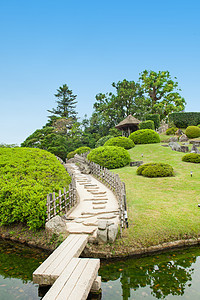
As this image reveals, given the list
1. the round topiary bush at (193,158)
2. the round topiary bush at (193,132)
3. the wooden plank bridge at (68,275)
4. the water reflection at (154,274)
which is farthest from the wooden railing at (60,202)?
the round topiary bush at (193,132)

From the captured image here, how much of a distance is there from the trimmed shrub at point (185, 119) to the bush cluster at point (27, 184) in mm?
30365

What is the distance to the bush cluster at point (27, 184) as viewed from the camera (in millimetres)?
7248

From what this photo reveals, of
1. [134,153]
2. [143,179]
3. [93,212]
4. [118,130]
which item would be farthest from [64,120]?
[93,212]

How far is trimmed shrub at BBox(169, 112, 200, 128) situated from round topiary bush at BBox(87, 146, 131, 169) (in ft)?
66.8

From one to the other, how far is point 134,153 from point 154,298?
1966 cm

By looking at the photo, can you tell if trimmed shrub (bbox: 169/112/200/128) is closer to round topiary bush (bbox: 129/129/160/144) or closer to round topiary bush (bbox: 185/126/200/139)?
round topiary bush (bbox: 185/126/200/139)

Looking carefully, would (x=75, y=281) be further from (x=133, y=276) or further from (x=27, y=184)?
(x=27, y=184)

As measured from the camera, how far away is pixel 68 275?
4359 mm

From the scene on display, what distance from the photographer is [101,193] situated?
11.7m

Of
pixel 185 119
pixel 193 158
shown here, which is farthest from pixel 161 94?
pixel 193 158

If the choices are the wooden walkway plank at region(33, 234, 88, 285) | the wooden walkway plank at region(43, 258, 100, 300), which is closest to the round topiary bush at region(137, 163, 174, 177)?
the wooden walkway plank at region(33, 234, 88, 285)

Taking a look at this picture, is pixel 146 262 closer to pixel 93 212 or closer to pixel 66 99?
pixel 93 212

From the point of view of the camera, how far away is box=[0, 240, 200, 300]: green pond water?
15.6 ft

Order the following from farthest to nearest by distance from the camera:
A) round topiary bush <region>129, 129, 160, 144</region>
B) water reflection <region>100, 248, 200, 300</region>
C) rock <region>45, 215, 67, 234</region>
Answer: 1. round topiary bush <region>129, 129, 160, 144</region>
2. rock <region>45, 215, 67, 234</region>
3. water reflection <region>100, 248, 200, 300</region>
